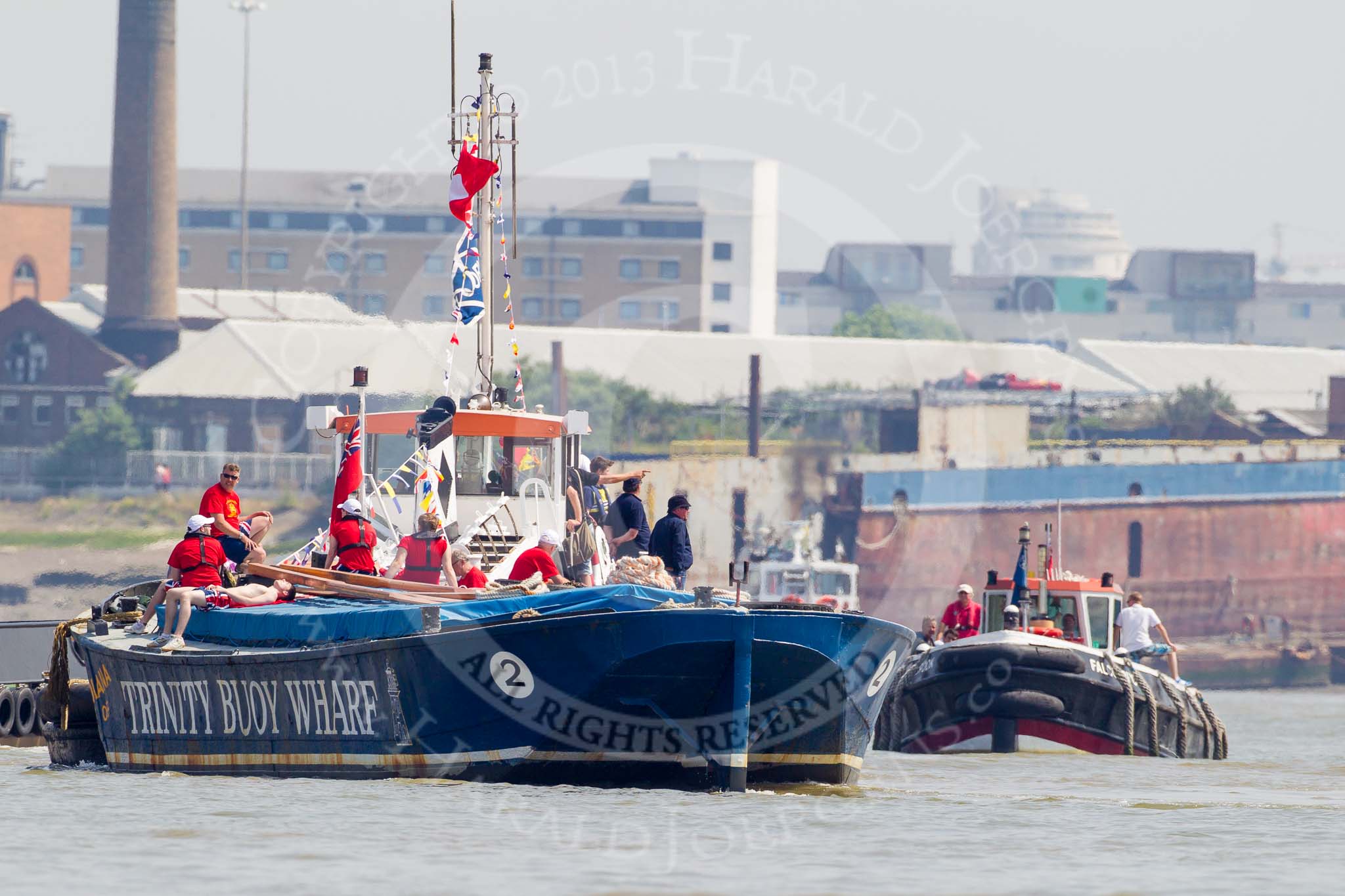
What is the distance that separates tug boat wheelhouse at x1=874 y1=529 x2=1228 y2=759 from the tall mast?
807 cm

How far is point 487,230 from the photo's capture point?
23.7m

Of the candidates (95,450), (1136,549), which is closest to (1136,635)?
(1136,549)

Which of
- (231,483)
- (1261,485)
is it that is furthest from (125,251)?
(231,483)

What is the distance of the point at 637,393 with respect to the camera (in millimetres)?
96000

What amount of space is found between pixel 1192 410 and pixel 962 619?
7068cm

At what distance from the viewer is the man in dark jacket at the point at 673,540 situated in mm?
21719

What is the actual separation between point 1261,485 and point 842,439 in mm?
15327

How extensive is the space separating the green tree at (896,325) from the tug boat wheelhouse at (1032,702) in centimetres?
10287

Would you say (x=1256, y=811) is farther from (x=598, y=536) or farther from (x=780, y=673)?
(x=598, y=536)

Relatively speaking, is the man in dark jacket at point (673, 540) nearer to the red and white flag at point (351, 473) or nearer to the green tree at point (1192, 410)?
the red and white flag at point (351, 473)

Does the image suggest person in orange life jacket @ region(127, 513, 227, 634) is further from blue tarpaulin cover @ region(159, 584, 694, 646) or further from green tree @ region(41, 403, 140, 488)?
green tree @ region(41, 403, 140, 488)

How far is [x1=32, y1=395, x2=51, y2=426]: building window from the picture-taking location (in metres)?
97.9

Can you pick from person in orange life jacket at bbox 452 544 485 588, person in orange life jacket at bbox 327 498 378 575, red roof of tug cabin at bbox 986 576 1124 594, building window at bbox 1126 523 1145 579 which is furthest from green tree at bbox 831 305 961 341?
person in orange life jacket at bbox 327 498 378 575

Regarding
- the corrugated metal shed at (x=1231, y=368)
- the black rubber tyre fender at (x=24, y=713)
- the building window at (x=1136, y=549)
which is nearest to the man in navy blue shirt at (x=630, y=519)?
the black rubber tyre fender at (x=24, y=713)
